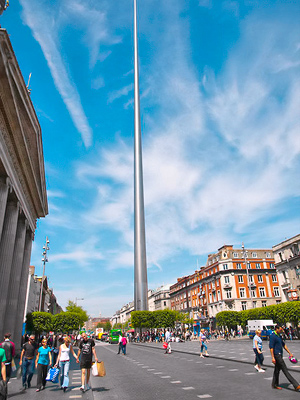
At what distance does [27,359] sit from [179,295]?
107 metres

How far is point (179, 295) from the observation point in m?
114

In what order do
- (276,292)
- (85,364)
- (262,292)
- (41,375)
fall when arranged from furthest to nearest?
(276,292), (262,292), (41,375), (85,364)

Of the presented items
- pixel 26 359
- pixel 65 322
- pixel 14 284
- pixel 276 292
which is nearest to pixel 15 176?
pixel 14 284

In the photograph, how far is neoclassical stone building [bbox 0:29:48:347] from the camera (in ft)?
65.0

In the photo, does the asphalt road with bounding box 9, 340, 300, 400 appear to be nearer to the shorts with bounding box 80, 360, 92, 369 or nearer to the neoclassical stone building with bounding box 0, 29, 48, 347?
the shorts with bounding box 80, 360, 92, 369

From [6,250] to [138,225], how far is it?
1672 inches

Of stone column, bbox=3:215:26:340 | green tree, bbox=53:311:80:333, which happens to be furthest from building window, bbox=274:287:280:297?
stone column, bbox=3:215:26:340

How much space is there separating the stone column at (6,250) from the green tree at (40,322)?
756 inches

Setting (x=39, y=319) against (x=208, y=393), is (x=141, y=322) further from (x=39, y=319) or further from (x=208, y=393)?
(x=208, y=393)

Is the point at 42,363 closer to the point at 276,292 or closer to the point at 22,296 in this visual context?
the point at 22,296

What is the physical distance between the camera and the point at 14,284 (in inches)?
1161

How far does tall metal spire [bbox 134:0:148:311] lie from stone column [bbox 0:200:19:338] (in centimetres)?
4058

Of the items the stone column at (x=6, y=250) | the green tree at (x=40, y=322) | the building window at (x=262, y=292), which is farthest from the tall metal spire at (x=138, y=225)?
the stone column at (x=6, y=250)

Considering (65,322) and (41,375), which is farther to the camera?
(65,322)
